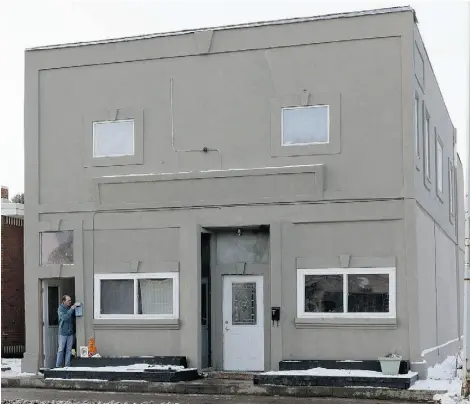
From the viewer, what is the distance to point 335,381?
54.9 feet

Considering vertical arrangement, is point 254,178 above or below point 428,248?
above

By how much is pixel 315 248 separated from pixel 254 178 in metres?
1.96

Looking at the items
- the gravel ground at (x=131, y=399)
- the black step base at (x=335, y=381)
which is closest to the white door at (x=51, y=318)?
the gravel ground at (x=131, y=399)

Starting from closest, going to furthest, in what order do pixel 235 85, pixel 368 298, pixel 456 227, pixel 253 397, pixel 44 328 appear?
pixel 253 397 → pixel 368 298 → pixel 235 85 → pixel 44 328 → pixel 456 227

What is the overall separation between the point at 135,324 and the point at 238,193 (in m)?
3.63

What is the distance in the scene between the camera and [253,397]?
53.8ft

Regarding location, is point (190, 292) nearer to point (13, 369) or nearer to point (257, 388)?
point (257, 388)

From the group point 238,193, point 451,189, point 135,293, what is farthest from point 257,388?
point 451,189

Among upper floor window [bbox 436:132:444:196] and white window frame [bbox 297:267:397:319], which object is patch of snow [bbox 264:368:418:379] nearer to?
white window frame [bbox 297:267:397:319]

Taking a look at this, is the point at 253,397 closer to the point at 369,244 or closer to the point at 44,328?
the point at 369,244

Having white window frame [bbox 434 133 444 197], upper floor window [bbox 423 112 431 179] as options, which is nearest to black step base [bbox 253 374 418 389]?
upper floor window [bbox 423 112 431 179]

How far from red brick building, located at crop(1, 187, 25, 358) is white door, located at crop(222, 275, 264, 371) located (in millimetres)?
7938

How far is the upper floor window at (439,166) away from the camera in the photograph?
2278 centimetres

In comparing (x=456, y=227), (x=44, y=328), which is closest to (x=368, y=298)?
(x=44, y=328)
